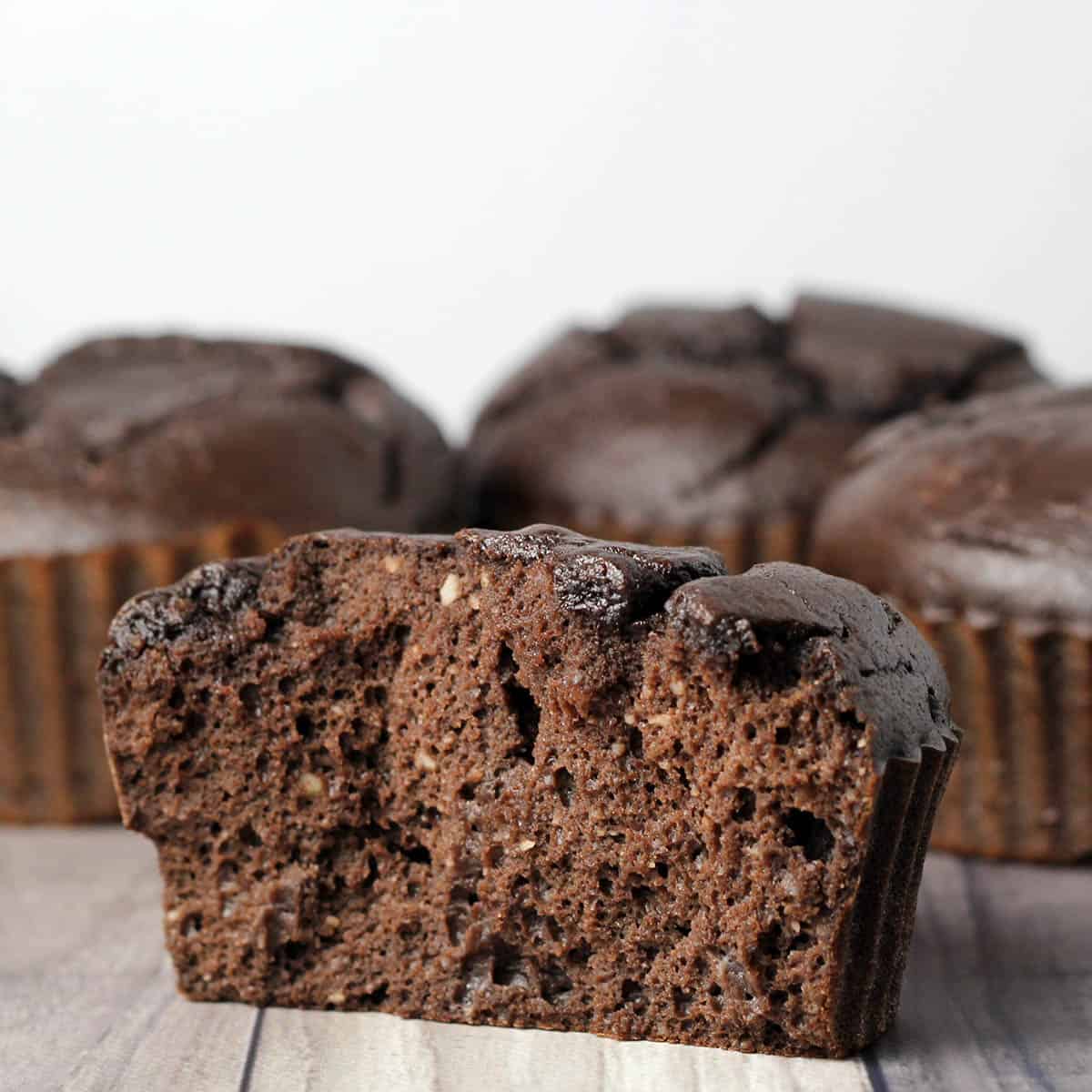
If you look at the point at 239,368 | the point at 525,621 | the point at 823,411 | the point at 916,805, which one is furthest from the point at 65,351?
the point at 916,805

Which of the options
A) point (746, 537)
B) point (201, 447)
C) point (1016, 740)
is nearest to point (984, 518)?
point (1016, 740)

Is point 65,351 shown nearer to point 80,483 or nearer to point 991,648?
point 80,483

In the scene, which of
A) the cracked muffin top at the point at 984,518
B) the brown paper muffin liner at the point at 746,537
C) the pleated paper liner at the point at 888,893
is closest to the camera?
the pleated paper liner at the point at 888,893

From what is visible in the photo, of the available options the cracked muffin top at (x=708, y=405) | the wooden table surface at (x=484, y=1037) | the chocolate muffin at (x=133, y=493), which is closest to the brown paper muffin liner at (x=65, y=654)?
the chocolate muffin at (x=133, y=493)

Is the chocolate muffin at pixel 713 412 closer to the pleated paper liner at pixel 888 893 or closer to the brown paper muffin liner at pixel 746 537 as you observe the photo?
the brown paper muffin liner at pixel 746 537

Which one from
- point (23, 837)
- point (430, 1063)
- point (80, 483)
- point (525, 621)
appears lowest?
point (23, 837)

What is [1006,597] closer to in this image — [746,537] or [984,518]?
[984,518]

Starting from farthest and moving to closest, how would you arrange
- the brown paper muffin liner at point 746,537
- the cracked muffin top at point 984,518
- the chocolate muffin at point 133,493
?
the brown paper muffin liner at point 746,537 < the chocolate muffin at point 133,493 < the cracked muffin top at point 984,518
